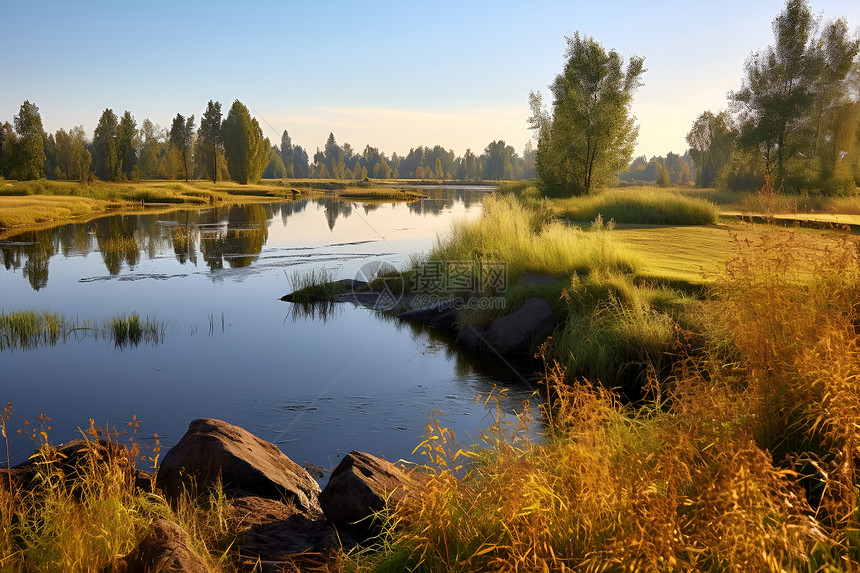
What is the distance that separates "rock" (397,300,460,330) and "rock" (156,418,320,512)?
789cm

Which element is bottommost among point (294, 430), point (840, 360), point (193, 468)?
point (294, 430)

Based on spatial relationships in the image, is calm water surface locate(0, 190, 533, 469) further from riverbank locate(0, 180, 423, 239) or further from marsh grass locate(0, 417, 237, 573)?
riverbank locate(0, 180, 423, 239)

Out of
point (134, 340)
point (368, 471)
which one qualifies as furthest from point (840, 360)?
point (134, 340)

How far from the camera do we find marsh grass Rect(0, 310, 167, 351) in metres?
10.9

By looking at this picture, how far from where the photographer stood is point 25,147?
180 feet

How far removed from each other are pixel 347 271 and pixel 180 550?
15.6 metres

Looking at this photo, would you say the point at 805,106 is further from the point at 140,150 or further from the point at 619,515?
the point at 140,150

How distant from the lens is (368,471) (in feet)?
16.1

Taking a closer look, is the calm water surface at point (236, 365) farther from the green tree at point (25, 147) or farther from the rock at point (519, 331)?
the green tree at point (25, 147)

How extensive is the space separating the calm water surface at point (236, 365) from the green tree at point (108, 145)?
5073 centimetres

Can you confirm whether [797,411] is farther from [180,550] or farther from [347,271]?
[347,271]

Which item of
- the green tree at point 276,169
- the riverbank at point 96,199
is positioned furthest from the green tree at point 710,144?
the green tree at point 276,169

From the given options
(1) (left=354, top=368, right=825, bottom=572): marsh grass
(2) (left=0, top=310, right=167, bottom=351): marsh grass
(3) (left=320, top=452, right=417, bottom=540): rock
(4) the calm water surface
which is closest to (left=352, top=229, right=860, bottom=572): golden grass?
(1) (left=354, top=368, right=825, bottom=572): marsh grass

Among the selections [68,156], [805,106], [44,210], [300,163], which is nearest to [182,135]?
[68,156]
